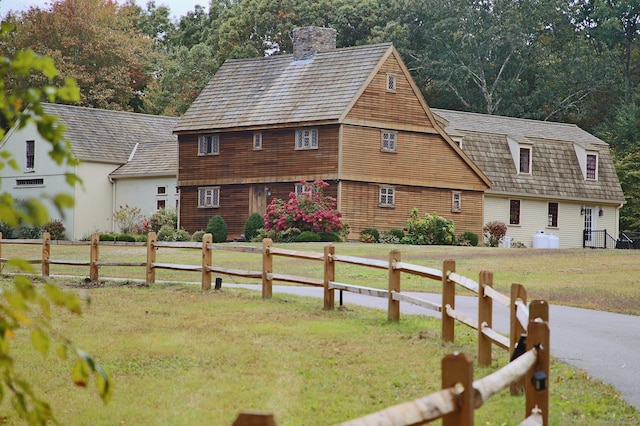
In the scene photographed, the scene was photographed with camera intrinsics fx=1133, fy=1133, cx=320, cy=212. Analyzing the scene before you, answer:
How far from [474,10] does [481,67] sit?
4059 millimetres

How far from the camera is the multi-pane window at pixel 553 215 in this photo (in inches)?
2231

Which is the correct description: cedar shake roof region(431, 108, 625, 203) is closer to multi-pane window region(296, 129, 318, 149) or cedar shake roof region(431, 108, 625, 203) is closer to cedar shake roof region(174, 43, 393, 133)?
cedar shake roof region(174, 43, 393, 133)

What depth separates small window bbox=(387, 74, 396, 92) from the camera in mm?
47906

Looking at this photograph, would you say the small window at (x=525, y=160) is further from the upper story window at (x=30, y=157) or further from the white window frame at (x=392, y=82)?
the upper story window at (x=30, y=157)

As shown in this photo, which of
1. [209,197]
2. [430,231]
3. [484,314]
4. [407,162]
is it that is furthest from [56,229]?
[484,314]

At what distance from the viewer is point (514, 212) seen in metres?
55.2

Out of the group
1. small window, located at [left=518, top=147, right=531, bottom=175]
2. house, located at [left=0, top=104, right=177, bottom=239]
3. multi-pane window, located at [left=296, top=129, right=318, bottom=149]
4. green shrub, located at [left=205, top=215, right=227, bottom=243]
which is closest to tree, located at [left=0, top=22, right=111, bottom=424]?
multi-pane window, located at [left=296, top=129, right=318, bottom=149]

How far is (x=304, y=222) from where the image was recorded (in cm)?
4450

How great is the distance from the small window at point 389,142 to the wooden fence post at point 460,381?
42587 mm

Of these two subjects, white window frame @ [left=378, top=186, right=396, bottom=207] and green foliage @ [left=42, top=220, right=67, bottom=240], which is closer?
white window frame @ [left=378, top=186, right=396, bottom=207]

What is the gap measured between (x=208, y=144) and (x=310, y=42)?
6561 mm

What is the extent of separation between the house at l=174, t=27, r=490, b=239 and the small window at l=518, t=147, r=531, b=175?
5.77 metres

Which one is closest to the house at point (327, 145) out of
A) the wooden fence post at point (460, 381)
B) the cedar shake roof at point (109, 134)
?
the cedar shake roof at point (109, 134)

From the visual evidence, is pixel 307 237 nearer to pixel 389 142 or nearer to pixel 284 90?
pixel 389 142
